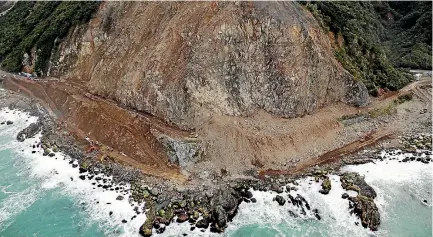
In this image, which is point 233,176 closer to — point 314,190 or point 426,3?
point 314,190

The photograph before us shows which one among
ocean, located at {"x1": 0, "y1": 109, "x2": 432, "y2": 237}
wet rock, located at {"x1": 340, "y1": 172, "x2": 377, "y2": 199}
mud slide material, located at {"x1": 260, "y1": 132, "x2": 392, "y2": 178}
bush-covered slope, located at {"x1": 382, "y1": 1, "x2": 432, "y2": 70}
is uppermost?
bush-covered slope, located at {"x1": 382, "y1": 1, "x2": 432, "y2": 70}

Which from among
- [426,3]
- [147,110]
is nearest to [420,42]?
[426,3]

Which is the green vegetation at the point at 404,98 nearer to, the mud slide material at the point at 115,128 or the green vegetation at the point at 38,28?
the mud slide material at the point at 115,128

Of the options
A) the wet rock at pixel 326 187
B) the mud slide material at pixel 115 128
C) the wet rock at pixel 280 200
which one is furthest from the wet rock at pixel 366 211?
the mud slide material at pixel 115 128

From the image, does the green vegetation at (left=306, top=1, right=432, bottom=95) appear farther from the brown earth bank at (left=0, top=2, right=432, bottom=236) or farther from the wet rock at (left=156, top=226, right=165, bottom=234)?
the wet rock at (left=156, top=226, right=165, bottom=234)

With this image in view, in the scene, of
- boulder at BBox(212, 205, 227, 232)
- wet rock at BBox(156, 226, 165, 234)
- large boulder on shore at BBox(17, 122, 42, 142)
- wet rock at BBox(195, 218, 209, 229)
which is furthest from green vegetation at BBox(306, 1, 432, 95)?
large boulder on shore at BBox(17, 122, 42, 142)
